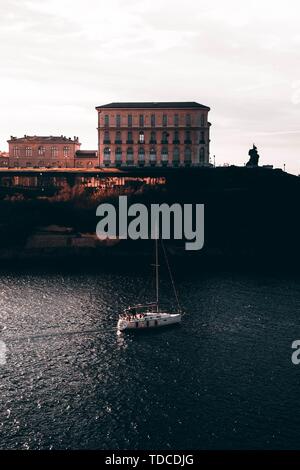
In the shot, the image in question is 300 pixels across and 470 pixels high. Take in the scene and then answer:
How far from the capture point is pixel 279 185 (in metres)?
173

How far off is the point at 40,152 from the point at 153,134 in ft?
151

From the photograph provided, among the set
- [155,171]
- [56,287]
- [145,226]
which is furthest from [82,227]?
[56,287]

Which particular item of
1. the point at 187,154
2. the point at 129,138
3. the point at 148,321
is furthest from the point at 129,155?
the point at 148,321

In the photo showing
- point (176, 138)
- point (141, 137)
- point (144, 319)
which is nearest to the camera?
point (144, 319)

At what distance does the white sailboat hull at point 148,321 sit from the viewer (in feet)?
281

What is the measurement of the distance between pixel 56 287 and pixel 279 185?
91952mm

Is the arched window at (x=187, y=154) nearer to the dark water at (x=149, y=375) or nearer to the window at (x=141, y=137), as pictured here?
the window at (x=141, y=137)

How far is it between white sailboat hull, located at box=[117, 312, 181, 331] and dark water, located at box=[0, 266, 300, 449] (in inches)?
78.0

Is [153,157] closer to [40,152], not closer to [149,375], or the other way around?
[40,152]

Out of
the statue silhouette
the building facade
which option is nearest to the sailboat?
the statue silhouette

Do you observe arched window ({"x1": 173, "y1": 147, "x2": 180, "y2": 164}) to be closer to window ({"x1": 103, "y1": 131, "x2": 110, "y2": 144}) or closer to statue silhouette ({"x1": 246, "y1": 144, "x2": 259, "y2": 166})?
window ({"x1": 103, "y1": 131, "x2": 110, "y2": 144})

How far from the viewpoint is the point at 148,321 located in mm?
86812

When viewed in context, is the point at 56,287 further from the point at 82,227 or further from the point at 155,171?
the point at 155,171

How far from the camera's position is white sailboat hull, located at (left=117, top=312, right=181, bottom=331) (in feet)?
281
